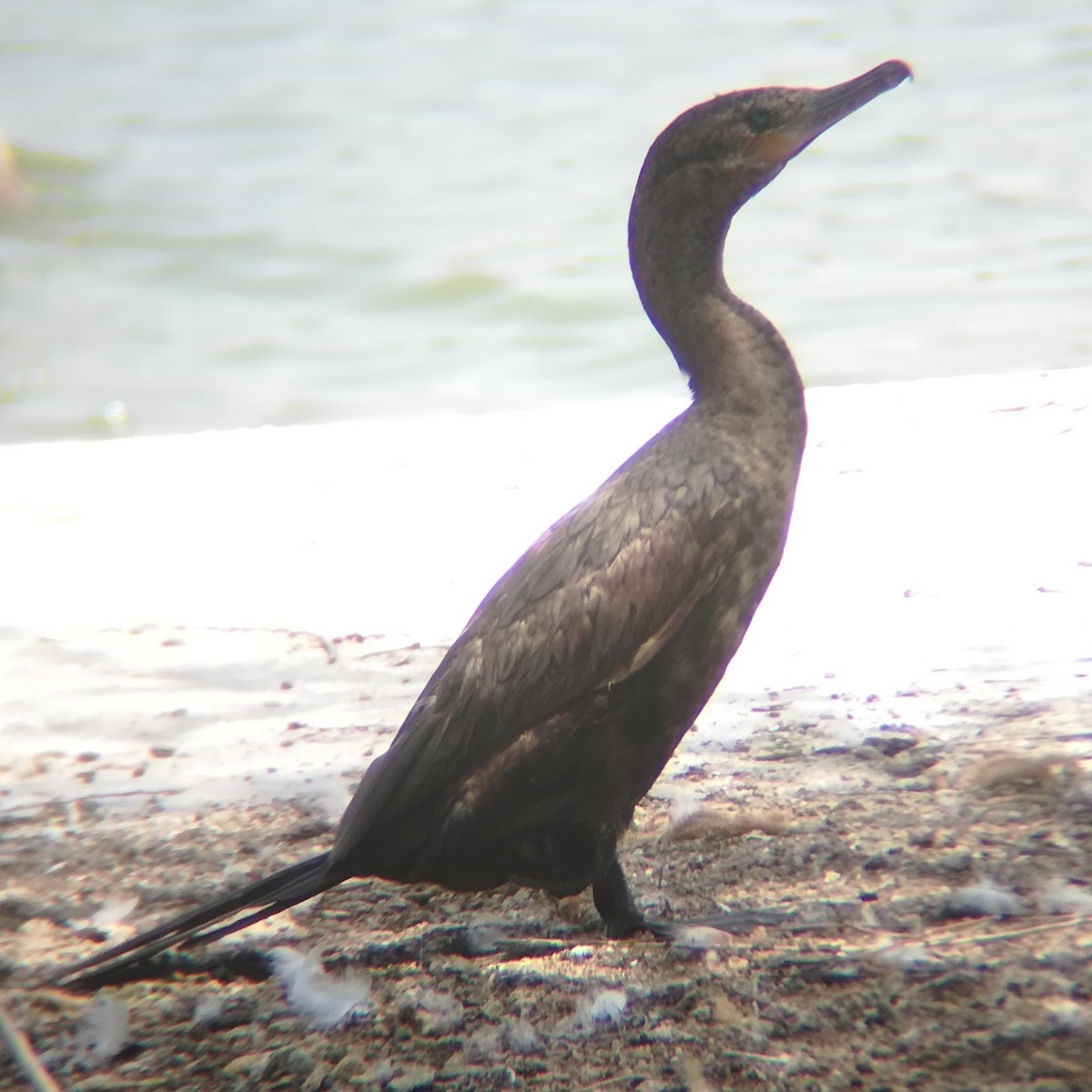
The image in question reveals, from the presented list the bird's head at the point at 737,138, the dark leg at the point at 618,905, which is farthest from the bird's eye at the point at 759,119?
the dark leg at the point at 618,905

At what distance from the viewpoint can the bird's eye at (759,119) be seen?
2057 millimetres

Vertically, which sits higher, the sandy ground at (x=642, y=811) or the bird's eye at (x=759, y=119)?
the bird's eye at (x=759, y=119)

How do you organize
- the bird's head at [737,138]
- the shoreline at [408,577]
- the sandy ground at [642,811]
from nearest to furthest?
the sandy ground at [642,811], the bird's head at [737,138], the shoreline at [408,577]

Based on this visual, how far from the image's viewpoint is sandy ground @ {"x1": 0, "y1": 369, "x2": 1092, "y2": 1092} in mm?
1866

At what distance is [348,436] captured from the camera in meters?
4.86

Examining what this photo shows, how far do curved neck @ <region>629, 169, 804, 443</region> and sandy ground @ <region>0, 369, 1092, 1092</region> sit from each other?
0.72 m

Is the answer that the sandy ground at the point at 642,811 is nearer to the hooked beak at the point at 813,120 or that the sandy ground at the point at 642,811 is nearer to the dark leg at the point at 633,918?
the dark leg at the point at 633,918

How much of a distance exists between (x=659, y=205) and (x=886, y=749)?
111cm

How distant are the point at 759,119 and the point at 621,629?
0.75m

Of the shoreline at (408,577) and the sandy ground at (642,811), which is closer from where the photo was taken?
the sandy ground at (642,811)

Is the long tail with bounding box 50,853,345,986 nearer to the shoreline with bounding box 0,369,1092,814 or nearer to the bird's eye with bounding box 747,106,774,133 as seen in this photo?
the shoreline with bounding box 0,369,1092,814

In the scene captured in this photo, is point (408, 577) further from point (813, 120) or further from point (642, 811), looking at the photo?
point (813, 120)

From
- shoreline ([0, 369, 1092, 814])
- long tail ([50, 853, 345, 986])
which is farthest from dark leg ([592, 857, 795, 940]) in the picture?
shoreline ([0, 369, 1092, 814])

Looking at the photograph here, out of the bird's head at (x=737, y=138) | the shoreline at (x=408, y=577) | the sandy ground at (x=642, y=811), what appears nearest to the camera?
the sandy ground at (x=642, y=811)
